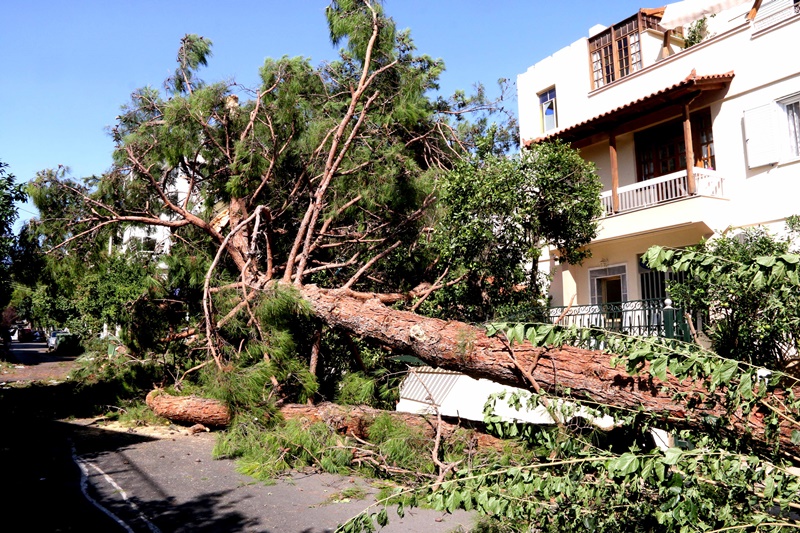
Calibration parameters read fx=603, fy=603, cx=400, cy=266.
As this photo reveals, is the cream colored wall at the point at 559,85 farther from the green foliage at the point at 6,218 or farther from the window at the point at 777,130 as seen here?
the green foliage at the point at 6,218

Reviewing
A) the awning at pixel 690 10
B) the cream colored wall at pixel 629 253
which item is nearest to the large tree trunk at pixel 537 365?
the cream colored wall at pixel 629 253

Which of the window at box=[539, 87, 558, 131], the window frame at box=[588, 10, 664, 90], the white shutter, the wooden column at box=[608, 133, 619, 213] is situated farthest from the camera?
the window at box=[539, 87, 558, 131]

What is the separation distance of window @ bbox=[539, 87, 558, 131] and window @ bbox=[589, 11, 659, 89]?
138 centimetres

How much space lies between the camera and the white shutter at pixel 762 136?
10.9 m

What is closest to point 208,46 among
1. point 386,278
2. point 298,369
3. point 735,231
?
point 386,278

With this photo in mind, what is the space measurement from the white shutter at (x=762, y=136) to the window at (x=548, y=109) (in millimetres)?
5290

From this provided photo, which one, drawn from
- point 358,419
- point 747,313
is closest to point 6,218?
point 358,419

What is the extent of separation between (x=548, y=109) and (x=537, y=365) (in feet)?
41.0

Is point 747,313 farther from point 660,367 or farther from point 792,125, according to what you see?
point 660,367

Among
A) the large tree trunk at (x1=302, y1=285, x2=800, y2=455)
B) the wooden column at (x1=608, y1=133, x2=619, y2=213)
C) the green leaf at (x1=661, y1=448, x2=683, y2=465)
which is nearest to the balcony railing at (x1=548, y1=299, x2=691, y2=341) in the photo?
the large tree trunk at (x1=302, y1=285, x2=800, y2=455)

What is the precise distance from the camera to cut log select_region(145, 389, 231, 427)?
844 cm

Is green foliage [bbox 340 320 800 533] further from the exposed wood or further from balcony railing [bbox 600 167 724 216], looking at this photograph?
balcony railing [bbox 600 167 724 216]

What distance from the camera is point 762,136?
11039 millimetres

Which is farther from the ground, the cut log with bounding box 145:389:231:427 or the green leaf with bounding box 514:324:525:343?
the green leaf with bounding box 514:324:525:343
